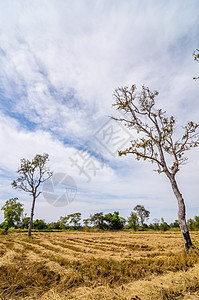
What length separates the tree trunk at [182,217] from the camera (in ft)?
22.8

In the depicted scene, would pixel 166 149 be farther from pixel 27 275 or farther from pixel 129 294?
pixel 27 275

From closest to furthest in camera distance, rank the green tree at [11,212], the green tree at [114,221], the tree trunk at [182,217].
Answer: the tree trunk at [182,217]
the green tree at [11,212]
the green tree at [114,221]

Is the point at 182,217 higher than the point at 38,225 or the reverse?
higher

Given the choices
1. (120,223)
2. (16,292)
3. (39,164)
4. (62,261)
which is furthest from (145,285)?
(120,223)

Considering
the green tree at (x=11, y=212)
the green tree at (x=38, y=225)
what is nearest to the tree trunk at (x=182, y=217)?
the green tree at (x=11, y=212)

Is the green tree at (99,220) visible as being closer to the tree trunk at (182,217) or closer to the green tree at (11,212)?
the green tree at (11,212)

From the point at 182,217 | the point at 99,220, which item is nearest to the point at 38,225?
the point at 99,220

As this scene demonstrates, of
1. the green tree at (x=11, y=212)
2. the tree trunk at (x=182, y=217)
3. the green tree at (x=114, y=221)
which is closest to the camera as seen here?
the tree trunk at (x=182, y=217)

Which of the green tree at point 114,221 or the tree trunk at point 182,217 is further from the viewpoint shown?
the green tree at point 114,221

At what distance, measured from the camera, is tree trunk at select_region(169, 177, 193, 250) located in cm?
696

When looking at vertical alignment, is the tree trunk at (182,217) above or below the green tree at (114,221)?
above

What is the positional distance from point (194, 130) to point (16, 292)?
10.1 meters

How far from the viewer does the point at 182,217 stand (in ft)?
24.3

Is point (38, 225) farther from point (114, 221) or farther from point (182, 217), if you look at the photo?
point (182, 217)
